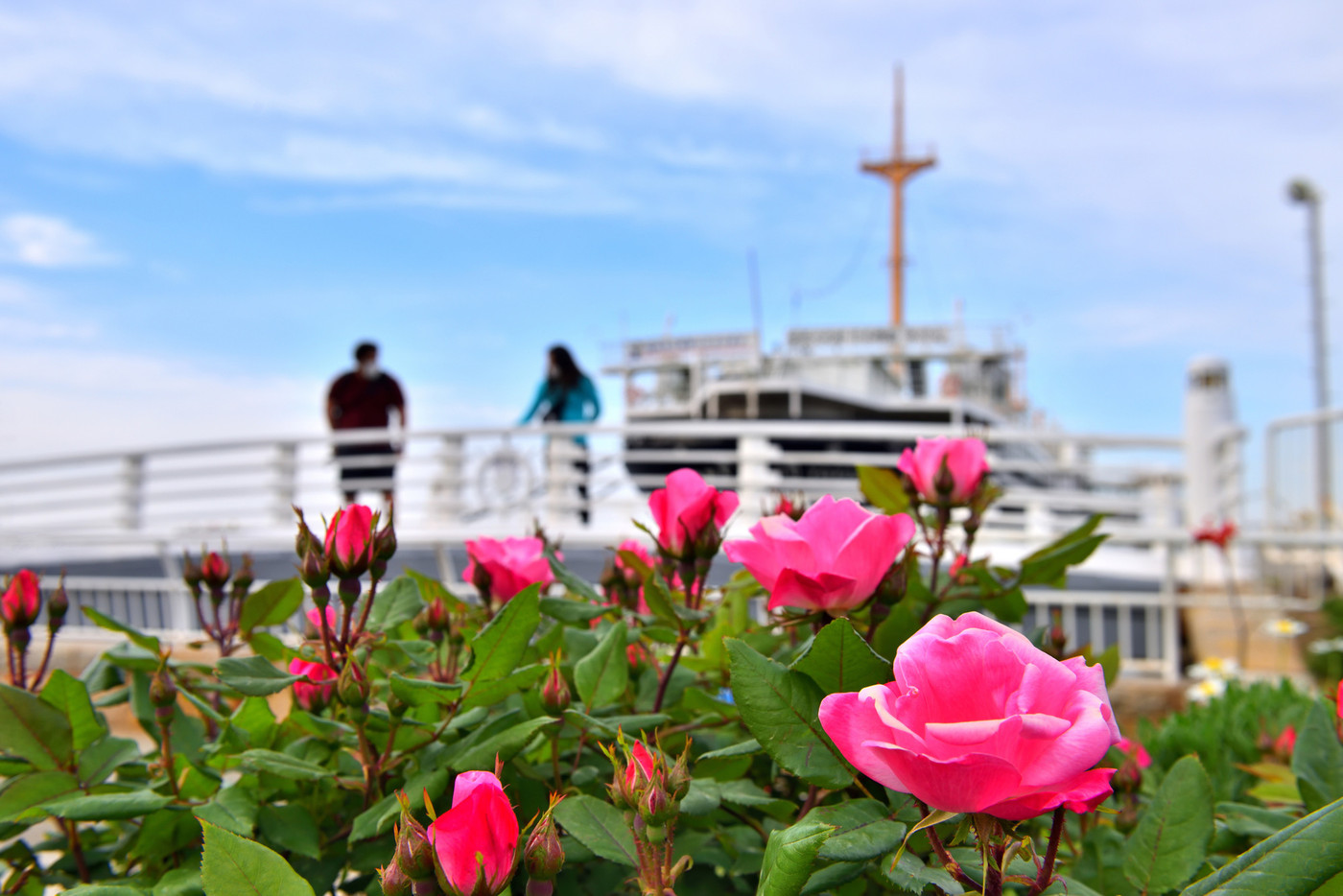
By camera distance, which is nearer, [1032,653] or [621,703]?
[1032,653]

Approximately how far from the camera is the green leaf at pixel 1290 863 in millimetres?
474

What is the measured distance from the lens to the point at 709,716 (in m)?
0.84

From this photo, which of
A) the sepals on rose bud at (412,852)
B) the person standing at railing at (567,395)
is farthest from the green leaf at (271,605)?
the person standing at railing at (567,395)

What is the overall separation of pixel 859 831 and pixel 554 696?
0.86ft

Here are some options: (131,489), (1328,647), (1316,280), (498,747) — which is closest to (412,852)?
(498,747)

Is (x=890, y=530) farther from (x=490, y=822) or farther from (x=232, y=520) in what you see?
(x=232, y=520)

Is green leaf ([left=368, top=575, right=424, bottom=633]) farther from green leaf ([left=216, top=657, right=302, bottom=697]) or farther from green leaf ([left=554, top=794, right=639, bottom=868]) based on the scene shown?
green leaf ([left=554, top=794, right=639, bottom=868])

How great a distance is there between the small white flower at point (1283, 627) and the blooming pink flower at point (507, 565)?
5.05m

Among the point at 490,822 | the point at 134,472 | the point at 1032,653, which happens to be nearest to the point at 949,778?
the point at 1032,653

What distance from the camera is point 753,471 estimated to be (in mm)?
7250

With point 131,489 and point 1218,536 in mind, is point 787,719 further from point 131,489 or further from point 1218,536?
point 131,489

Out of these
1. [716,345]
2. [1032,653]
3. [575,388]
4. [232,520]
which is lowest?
[232,520]

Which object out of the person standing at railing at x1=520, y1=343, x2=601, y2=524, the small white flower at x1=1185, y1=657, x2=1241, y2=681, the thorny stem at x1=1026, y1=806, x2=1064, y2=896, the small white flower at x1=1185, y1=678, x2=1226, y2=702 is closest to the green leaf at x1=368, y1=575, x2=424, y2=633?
the thorny stem at x1=1026, y1=806, x2=1064, y2=896

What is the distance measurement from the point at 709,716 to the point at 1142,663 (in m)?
4.81
